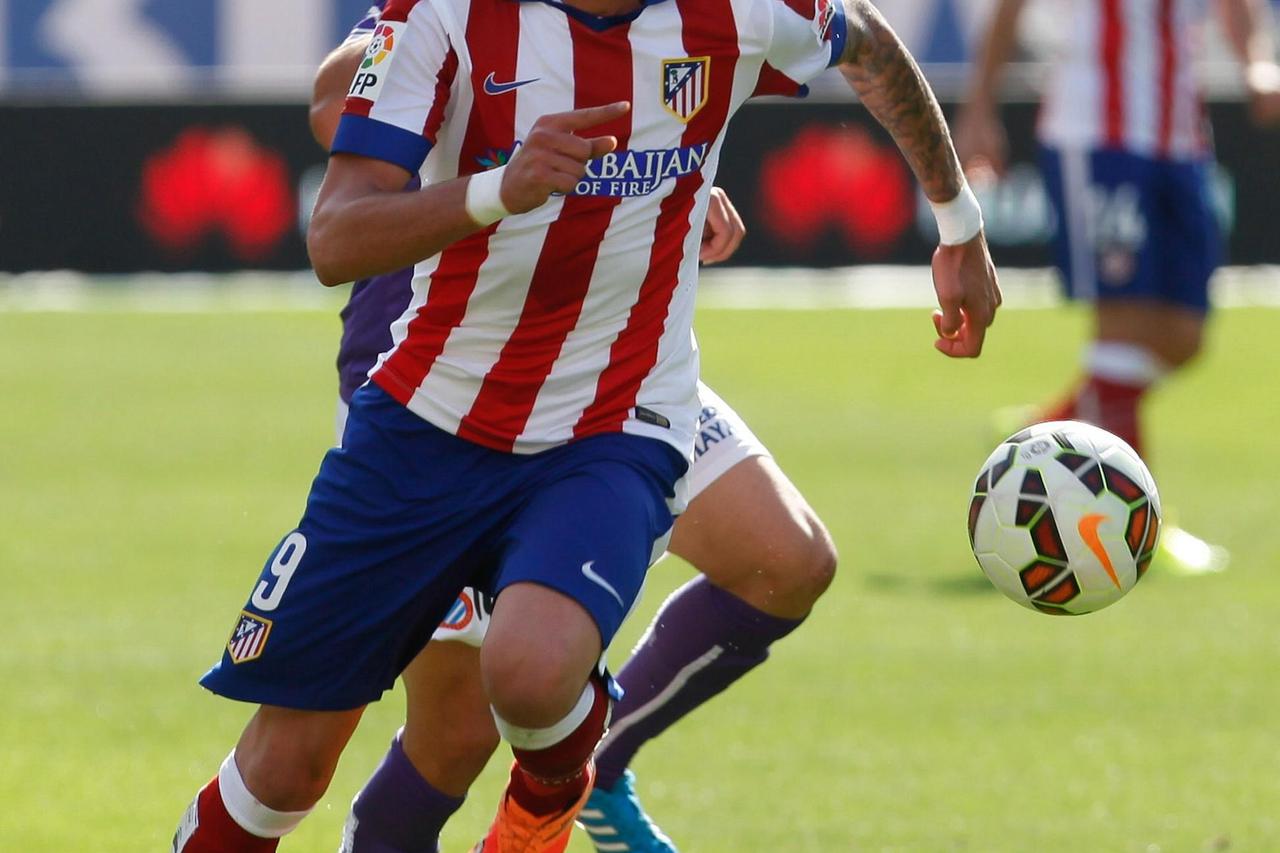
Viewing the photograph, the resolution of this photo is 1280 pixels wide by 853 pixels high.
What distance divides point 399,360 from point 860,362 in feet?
33.7

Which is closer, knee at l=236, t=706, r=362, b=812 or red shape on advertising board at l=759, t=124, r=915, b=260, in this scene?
knee at l=236, t=706, r=362, b=812

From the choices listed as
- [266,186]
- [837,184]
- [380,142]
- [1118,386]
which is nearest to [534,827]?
[380,142]

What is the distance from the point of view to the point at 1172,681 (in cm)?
627

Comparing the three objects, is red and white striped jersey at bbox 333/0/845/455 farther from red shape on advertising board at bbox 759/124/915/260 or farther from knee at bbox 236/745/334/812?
red shape on advertising board at bbox 759/124/915/260

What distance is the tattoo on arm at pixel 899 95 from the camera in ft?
14.1

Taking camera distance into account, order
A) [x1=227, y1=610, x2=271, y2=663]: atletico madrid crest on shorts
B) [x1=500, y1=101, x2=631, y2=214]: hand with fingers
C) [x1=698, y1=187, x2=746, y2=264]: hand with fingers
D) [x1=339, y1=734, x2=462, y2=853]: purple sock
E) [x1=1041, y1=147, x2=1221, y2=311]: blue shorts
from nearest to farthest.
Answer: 1. [x1=500, y1=101, x2=631, y2=214]: hand with fingers
2. [x1=227, y1=610, x2=271, y2=663]: atletico madrid crest on shorts
3. [x1=339, y1=734, x2=462, y2=853]: purple sock
4. [x1=698, y1=187, x2=746, y2=264]: hand with fingers
5. [x1=1041, y1=147, x2=1221, y2=311]: blue shorts

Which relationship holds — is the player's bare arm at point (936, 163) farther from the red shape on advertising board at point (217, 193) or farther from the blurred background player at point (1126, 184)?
the red shape on advertising board at point (217, 193)

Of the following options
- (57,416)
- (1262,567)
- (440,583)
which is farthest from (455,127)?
(57,416)

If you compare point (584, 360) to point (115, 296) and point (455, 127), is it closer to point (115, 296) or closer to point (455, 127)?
point (455, 127)

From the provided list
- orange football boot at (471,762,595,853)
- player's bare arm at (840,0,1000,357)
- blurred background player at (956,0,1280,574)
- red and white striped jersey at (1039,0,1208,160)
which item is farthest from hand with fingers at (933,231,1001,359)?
red and white striped jersey at (1039,0,1208,160)

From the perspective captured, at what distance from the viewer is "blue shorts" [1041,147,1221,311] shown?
821 cm

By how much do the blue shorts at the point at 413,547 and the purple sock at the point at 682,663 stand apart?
60cm

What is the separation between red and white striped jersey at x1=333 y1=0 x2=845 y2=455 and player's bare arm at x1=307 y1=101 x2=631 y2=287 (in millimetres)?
181

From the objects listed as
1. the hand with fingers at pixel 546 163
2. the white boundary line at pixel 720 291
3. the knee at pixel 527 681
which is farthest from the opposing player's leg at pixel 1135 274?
the white boundary line at pixel 720 291
